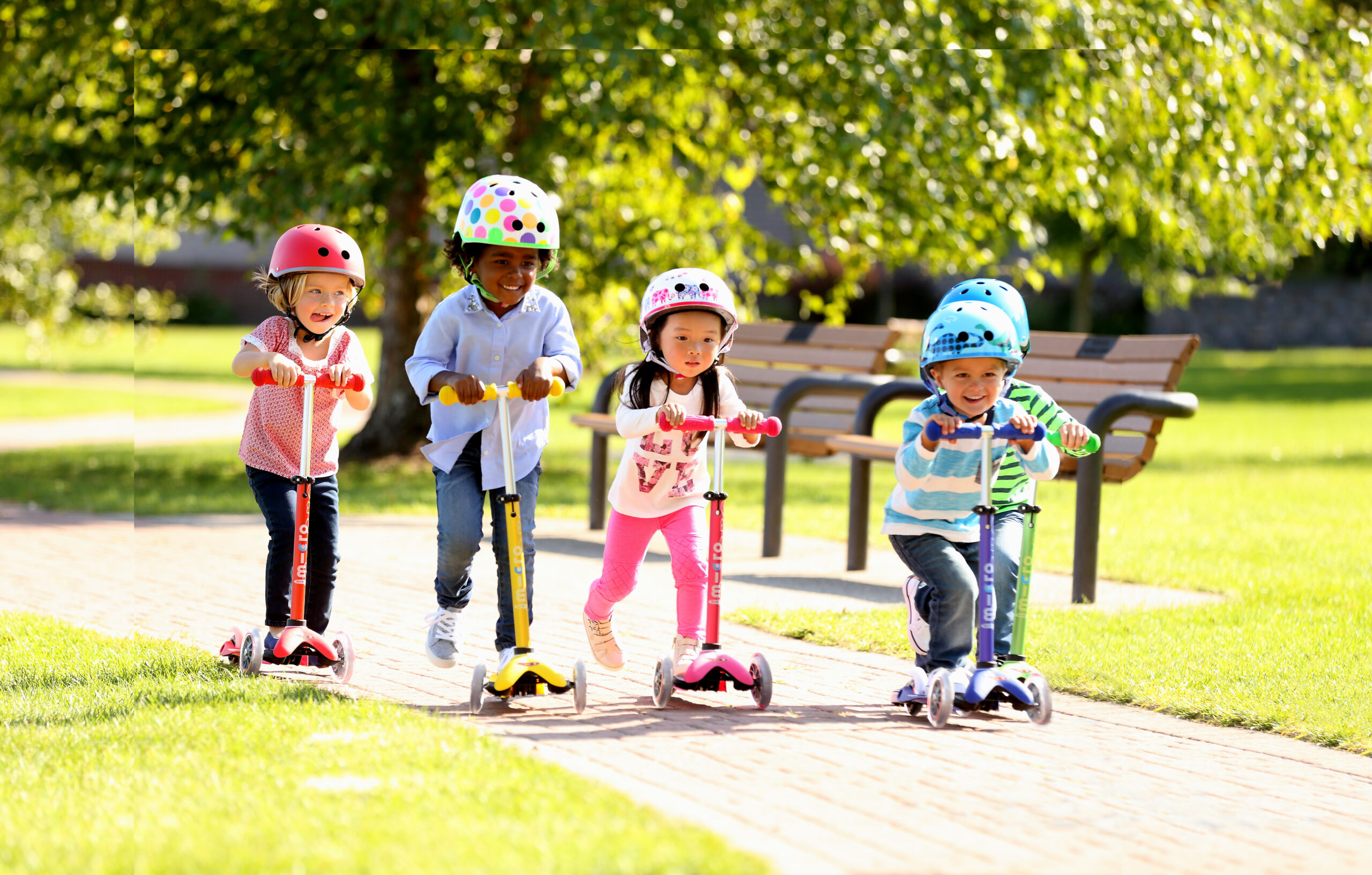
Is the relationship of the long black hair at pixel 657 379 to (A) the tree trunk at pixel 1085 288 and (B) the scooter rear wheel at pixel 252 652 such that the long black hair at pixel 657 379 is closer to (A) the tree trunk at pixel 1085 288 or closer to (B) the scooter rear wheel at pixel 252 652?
(B) the scooter rear wheel at pixel 252 652

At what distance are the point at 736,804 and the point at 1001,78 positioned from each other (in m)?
8.43

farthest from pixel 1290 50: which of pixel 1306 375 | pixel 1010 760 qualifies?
pixel 1306 375

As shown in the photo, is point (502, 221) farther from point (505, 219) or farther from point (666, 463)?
point (666, 463)

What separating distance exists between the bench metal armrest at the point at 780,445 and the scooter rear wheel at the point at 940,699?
364 centimetres

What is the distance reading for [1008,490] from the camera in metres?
5.61

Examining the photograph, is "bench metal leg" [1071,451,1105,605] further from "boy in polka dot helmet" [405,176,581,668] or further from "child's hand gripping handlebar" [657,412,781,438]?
"boy in polka dot helmet" [405,176,581,668]

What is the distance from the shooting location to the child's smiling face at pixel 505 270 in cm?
536

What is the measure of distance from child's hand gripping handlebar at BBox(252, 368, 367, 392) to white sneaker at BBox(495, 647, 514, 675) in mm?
1096

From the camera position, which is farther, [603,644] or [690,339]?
[603,644]

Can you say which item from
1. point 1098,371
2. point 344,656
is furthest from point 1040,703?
point 1098,371

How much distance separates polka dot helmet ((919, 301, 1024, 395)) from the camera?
5.11m

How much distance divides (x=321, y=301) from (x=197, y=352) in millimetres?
→ 35847

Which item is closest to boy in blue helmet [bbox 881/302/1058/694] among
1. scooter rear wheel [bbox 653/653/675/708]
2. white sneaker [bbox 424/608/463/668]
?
scooter rear wheel [bbox 653/653/675/708]

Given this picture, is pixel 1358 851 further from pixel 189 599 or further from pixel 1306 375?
pixel 1306 375
